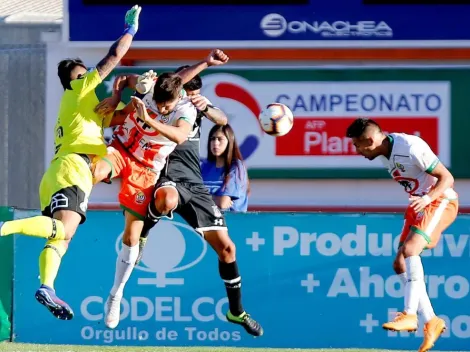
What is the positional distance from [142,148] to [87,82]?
0.69 m

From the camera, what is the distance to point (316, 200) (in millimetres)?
16141

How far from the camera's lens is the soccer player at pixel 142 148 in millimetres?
10352

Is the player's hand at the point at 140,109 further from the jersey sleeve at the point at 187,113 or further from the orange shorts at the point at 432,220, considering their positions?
the orange shorts at the point at 432,220

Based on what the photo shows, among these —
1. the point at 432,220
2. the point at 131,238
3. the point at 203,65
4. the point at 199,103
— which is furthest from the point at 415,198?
the point at 131,238

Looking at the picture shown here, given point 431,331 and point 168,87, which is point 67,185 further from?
point 431,331

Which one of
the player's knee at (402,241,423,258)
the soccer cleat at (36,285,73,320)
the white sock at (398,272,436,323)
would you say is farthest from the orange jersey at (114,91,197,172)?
the white sock at (398,272,436,323)

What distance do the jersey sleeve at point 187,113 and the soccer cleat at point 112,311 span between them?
5.49 ft

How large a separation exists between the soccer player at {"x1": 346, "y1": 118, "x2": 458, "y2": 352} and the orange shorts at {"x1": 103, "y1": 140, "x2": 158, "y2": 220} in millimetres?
1635

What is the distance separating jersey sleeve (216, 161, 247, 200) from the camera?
12.5 m

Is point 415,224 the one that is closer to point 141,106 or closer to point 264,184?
point 141,106

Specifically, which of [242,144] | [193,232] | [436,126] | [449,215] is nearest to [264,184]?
[242,144]

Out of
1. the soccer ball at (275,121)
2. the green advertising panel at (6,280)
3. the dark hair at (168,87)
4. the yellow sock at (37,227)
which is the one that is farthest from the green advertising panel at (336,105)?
the yellow sock at (37,227)

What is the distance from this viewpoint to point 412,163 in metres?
10.5

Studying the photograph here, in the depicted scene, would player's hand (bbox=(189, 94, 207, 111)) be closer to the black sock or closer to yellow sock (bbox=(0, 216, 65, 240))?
the black sock
